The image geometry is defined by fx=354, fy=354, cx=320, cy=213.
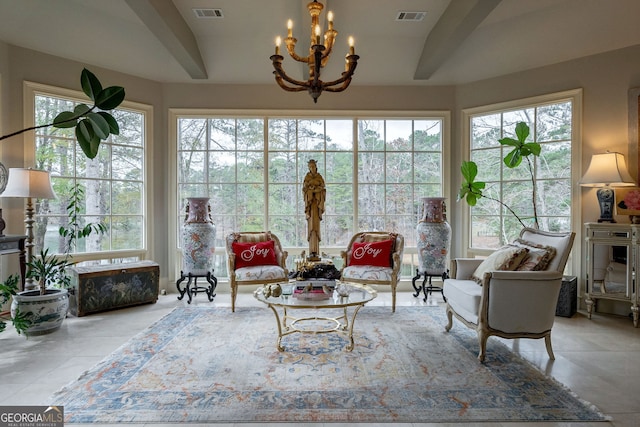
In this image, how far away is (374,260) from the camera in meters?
4.22

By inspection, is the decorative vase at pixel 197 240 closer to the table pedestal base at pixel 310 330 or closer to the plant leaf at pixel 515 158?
the table pedestal base at pixel 310 330

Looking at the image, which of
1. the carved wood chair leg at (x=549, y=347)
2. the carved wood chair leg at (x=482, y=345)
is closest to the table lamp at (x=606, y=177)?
the carved wood chair leg at (x=549, y=347)

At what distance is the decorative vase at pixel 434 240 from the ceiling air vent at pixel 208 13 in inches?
129

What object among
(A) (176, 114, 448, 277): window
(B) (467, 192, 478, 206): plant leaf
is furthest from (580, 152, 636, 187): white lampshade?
(A) (176, 114, 448, 277): window

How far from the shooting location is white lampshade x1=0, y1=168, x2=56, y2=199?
327 cm

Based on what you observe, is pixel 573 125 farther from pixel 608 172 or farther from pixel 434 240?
pixel 434 240

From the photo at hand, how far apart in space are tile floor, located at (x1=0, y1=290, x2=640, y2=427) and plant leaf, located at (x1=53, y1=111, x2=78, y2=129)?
1.62 meters

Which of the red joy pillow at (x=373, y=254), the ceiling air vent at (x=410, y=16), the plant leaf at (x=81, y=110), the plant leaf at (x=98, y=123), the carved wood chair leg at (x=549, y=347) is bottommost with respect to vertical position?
the carved wood chair leg at (x=549, y=347)

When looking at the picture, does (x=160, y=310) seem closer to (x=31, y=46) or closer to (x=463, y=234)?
(x=31, y=46)

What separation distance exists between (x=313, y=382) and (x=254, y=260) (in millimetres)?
2084

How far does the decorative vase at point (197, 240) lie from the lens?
14.1 ft

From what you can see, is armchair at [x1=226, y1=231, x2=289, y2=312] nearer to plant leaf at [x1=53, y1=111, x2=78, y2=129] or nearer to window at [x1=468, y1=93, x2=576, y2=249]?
plant leaf at [x1=53, y1=111, x2=78, y2=129]

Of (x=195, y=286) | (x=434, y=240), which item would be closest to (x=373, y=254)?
(x=434, y=240)

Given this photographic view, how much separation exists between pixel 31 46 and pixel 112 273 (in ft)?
8.67
